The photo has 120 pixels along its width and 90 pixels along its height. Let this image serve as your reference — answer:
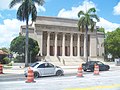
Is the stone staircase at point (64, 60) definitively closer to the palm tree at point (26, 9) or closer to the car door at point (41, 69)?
the palm tree at point (26, 9)

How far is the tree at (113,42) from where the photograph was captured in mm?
86250

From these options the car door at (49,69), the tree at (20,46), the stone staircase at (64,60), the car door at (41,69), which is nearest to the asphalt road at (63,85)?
the car door at (41,69)

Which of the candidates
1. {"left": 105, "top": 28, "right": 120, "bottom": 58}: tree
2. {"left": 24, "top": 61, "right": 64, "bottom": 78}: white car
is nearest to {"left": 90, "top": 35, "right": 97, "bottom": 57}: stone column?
{"left": 105, "top": 28, "right": 120, "bottom": 58}: tree

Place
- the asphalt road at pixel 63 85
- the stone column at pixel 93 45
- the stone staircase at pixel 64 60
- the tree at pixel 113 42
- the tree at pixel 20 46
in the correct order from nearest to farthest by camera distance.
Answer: the asphalt road at pixel 63 85
the tree at pixel 20 46
the stone staircase at pixel 64 60
the tree at pixel 113 42
the stone column at pixel 93 45

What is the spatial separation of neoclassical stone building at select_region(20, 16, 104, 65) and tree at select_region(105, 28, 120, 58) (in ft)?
7.52

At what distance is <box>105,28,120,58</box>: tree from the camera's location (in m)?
86.2

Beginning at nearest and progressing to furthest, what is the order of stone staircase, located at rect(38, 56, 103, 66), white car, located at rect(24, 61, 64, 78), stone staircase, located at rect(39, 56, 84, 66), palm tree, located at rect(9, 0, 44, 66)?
white car, located at rect(24, 61, 64, 78), palm tree, located at rect(9, 0, 44, 66), stone staircase, located at rect(38, 56, 103, 66), stone staircase, located at rect(39, 56, 84, 66)

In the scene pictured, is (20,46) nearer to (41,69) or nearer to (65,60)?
(65,60)

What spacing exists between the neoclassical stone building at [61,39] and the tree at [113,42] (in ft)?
7.52

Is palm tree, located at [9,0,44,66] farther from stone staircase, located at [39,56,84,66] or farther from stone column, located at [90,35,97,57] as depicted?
stone column, located at [90,35,97,57]

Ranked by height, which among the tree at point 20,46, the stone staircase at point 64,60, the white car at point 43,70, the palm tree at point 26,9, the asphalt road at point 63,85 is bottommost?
the asphalt road at point 63,85

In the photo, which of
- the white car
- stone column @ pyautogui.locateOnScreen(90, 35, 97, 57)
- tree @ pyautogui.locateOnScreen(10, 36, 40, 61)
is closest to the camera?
the white car

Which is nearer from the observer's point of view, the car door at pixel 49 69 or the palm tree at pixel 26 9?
the car door at pixel 49 69

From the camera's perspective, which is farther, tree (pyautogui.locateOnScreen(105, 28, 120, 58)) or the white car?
tree (pyautogui.locateOnScreen(105, 28, 120, 58))
